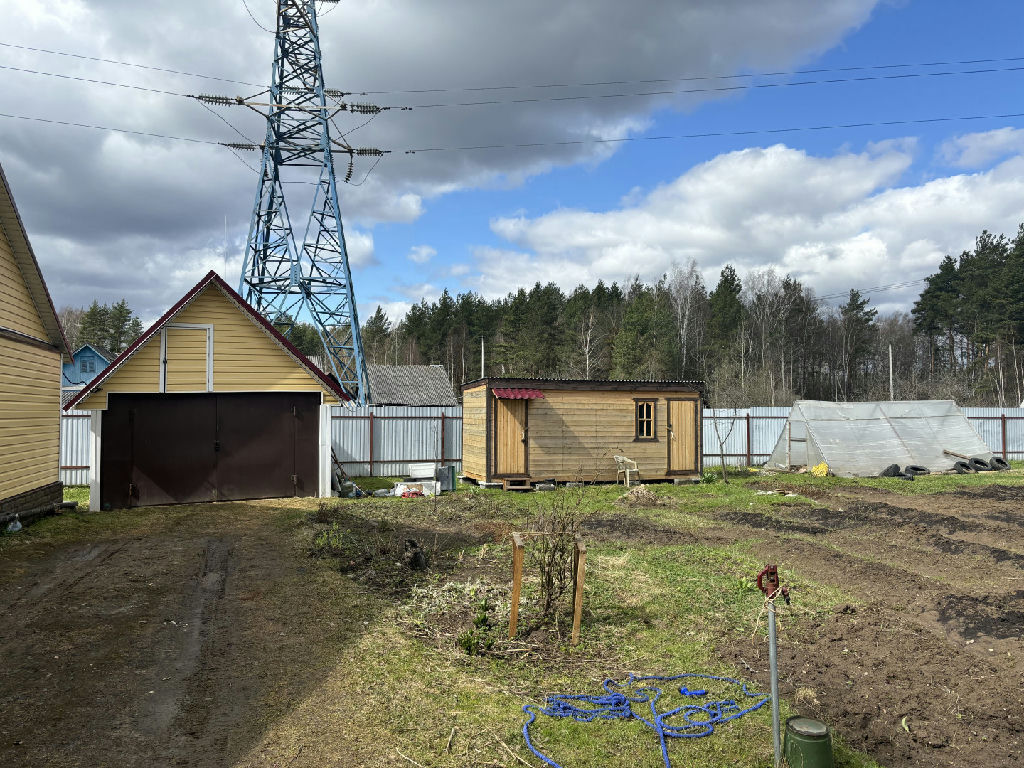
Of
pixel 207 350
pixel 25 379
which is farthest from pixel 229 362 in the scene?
pixel 25 379

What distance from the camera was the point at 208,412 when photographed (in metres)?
14.0

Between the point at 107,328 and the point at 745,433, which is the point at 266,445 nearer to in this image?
the point at 745,433

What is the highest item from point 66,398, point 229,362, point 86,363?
point 86,363

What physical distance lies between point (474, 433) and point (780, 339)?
36.6 meters

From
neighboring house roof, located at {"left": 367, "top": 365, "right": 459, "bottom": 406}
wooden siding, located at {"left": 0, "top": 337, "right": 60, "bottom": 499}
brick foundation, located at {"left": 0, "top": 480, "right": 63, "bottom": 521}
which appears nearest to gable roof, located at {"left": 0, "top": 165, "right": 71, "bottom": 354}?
wooden siding, located at {"left": 0, "top": 337, "right": 60, "bottom": 499}

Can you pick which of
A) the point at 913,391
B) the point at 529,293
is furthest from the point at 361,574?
the point at 529,293

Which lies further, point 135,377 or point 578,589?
point 135,377

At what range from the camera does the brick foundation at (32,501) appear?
35.4ft

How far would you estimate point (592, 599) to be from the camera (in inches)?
278

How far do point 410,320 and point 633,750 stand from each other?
6517cm

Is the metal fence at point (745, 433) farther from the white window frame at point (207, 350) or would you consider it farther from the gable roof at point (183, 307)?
the white window frame at point (207, 350)

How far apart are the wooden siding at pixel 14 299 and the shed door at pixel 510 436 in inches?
387

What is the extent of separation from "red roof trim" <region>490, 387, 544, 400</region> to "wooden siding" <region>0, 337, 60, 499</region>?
944 cm

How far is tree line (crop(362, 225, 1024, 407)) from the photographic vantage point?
41.8 meters
